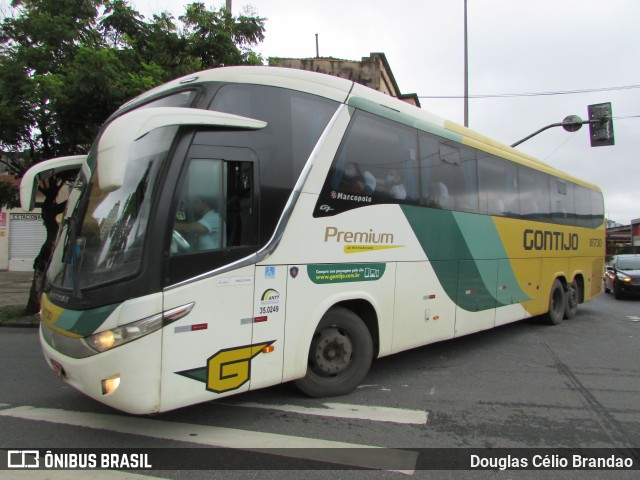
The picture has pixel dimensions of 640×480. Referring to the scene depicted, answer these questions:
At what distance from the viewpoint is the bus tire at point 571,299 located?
34.7ft

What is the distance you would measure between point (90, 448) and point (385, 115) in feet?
14.6

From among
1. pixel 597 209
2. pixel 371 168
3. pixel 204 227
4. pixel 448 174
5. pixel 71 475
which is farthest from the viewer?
pixel 597 209

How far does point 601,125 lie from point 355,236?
555 inches

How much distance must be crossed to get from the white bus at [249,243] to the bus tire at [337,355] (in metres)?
0.02

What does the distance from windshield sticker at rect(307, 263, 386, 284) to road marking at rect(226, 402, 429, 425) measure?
4.21 ft

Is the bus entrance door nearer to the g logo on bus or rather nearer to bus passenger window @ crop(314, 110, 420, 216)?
the g logo on bus

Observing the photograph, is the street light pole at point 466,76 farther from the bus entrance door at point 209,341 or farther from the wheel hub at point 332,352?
the bus entrance door at point 209,341

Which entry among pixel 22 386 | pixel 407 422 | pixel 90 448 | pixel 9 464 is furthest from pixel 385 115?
pixel 22 386

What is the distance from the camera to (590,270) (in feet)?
38.4

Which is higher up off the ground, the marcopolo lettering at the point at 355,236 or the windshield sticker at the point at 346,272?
the marcopolo lettering at the point at 355,236

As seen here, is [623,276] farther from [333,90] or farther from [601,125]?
[333,90]

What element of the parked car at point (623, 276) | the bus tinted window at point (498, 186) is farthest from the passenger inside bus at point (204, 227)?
the parked car at point (623, 276)

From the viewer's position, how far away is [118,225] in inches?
139

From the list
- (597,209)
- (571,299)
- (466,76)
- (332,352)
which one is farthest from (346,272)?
(466,76)
